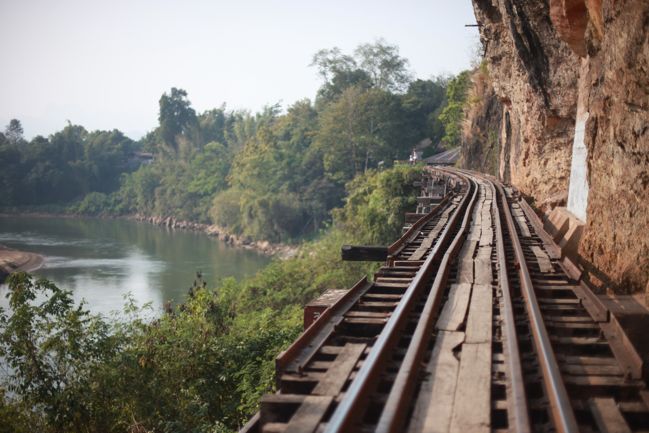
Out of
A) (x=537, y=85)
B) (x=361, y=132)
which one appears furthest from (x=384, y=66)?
(x=537, y=85)

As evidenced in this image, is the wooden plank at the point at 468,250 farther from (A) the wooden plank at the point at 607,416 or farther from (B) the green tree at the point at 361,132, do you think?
(B) the green tree at the point at 361,132

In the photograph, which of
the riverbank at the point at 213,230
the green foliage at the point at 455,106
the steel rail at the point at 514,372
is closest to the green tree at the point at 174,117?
the riverbank at the point at 213,230

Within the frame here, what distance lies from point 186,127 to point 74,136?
16177 millimetres

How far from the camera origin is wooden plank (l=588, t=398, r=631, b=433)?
3230mm

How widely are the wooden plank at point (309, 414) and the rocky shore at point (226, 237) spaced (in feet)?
136

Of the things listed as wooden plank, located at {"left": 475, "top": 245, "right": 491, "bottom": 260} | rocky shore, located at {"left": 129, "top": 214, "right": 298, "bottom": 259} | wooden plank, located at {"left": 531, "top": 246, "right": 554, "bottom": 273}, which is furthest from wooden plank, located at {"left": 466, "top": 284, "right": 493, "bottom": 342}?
→ rocky shore, located at {"left": 129, "top": 214, "right": 298, "bottom": 259}

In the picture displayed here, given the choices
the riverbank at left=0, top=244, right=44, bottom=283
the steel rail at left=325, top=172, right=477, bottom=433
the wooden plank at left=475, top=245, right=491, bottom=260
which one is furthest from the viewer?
the riverbank at left=0, top=244, right=44, bottom=283

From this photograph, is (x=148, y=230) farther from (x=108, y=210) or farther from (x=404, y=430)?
(x=404, y=430)

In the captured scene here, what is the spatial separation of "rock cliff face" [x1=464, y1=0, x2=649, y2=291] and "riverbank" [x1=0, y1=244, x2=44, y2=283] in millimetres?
30587

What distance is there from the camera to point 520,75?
18438mm

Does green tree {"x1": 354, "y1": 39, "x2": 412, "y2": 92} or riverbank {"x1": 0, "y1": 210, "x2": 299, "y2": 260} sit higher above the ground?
green tree {"x1": 354, "y1": 39, "x2": 412, "y2": 92}

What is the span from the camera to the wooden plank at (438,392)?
3164mm

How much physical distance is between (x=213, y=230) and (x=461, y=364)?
6248 centimetres

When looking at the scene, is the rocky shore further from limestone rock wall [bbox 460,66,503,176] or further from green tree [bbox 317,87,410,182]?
limestone rock wall [bbox 460,66,503,176]
